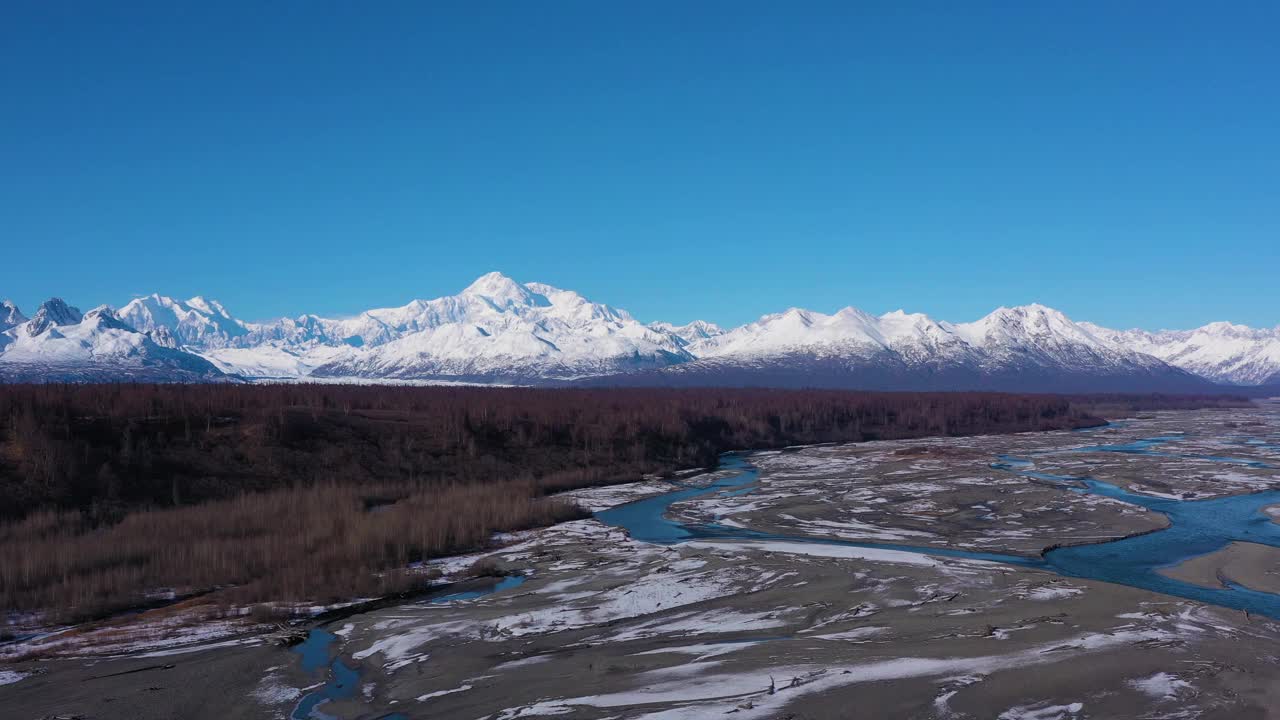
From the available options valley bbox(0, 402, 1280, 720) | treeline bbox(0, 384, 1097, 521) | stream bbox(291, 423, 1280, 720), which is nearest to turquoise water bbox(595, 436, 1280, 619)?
stream bbox(291, 423, 1280, 720)

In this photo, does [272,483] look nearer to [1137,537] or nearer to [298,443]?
[298,443]

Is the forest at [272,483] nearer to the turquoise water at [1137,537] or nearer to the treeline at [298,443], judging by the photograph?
the treeline at [298,443]

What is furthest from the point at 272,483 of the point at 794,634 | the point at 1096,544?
the point at 1096,544

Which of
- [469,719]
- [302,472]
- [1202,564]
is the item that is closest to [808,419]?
[302,472]

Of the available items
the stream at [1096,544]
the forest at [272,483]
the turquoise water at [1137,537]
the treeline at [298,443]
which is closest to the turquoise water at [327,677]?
the stream at [1096,544]

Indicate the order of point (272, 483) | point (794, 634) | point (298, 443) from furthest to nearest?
1. point (298, 443)
2. point (272, 483)
3. point (794, 634)

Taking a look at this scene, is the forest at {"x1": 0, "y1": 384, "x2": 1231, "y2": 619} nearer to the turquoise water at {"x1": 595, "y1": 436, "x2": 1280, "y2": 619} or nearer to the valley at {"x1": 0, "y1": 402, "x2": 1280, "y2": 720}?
the valley at {"x1": 0, "y1": 402, "x2": 1280, "y2": 720}

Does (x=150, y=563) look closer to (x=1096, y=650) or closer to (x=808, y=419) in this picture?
(x=1096, y=650)
